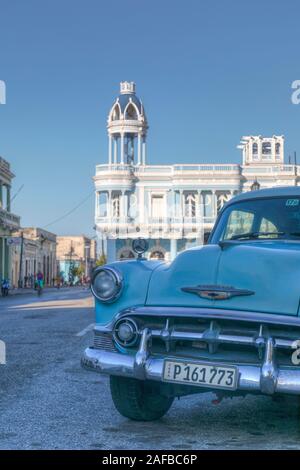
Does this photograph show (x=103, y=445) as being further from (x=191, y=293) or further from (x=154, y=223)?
(x=154, y=223)

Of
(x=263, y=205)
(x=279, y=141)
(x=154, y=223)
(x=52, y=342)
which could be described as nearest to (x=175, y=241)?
(x=154, y=223)

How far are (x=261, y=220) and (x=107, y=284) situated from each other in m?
1.50

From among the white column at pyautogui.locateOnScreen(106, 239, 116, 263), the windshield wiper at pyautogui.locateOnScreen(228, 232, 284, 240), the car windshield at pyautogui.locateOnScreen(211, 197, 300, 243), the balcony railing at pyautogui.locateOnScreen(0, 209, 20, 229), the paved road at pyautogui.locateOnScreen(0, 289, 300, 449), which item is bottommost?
the paved road at pyautogui.locateOnScreen(0, 289, 300, 449)

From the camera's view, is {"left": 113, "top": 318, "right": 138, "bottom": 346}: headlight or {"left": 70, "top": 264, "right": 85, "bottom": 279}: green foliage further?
{"left": 70, "top": 264, "right": 85, "bottom": 279}: green foliage

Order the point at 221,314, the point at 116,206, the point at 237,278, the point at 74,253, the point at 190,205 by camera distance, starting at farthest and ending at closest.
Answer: the point at 74,253, the point at 190,205, the point at 116,206, the point at 237,278, the point at 221,314

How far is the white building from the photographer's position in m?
68.2

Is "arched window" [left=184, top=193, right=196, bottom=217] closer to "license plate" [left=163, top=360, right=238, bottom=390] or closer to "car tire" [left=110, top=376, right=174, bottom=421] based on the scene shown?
"car tire" [left=110, top=376, right=174, bottom=421]

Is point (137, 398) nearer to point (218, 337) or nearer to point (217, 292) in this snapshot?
point (218, 337)

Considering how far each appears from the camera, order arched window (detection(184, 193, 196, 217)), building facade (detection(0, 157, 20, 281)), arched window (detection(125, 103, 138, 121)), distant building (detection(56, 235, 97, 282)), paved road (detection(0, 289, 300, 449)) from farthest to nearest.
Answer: distant building (detection(56, 235, 97, 282)), arched window (detection(125, 103, 138, 121)), arched window (detection(184, 193, 196, 217)), building facade (detection(0, 157, 20, 281)), paved road (detection(0, 289, 300, 449))

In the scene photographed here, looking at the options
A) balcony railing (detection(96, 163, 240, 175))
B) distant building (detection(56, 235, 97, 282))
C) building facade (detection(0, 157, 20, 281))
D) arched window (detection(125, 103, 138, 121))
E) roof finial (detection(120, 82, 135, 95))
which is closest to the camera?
building facade (detection(0, 157, 20, 281))

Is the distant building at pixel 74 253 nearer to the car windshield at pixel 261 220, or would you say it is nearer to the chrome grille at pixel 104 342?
the car windshield at pixel 261 220

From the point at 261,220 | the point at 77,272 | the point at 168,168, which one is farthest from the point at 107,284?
the point at 77,272

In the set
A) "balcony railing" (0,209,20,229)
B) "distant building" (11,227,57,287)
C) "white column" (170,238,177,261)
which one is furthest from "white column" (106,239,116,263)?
"balcony railing" (0,209,20,229)

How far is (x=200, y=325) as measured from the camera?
4223 millimetres
